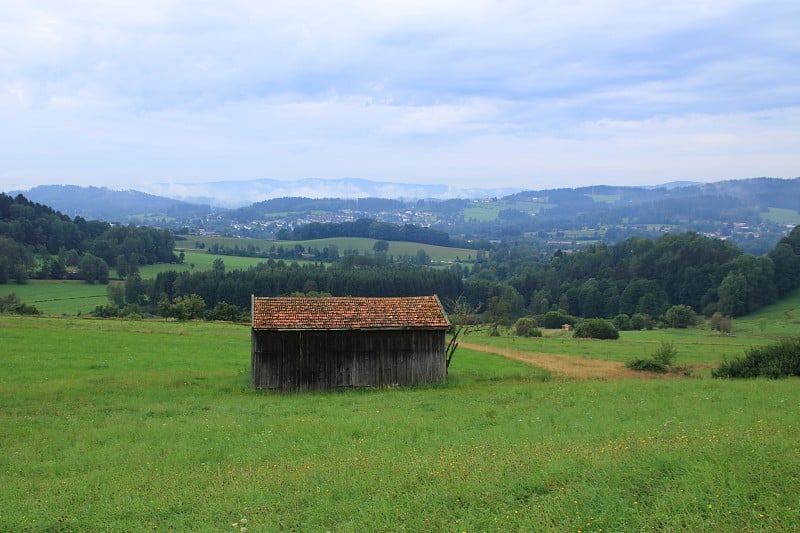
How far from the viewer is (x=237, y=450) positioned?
15.1 metres

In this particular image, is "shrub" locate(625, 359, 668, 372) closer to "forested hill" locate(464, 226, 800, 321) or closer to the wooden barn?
the wooden barn

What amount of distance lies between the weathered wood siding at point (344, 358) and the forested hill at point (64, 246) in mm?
92508

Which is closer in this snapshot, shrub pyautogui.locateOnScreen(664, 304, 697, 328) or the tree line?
shrub pyautogui.locateOnScreen(664, 304, 697, 328)

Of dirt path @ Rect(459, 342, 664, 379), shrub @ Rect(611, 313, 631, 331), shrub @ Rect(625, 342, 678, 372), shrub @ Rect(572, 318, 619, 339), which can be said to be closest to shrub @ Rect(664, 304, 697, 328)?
shrub @ Rect(611, 313, 631, 331)

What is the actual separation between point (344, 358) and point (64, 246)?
12336cm

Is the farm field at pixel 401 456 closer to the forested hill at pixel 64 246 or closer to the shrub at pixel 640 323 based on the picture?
the shrub at pixel 640 323

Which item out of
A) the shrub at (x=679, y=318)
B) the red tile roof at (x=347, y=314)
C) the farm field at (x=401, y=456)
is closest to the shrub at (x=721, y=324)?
the shrub at (x=679, y=318)

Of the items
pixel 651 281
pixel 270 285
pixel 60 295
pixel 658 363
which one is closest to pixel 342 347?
pixel 658 363

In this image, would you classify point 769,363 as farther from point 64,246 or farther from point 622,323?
point 64,246

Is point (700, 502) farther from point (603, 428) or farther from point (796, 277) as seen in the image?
point (796, 277)

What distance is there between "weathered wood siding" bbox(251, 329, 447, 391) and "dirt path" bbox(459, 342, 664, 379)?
28.9 feet

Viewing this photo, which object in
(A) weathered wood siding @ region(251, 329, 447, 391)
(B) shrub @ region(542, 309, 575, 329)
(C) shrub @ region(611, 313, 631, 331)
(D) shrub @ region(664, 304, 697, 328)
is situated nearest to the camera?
(A) weathered wood siding @ region(251, 329, 447, 391)

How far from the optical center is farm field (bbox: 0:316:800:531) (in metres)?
9.21

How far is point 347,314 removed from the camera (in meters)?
28.6
